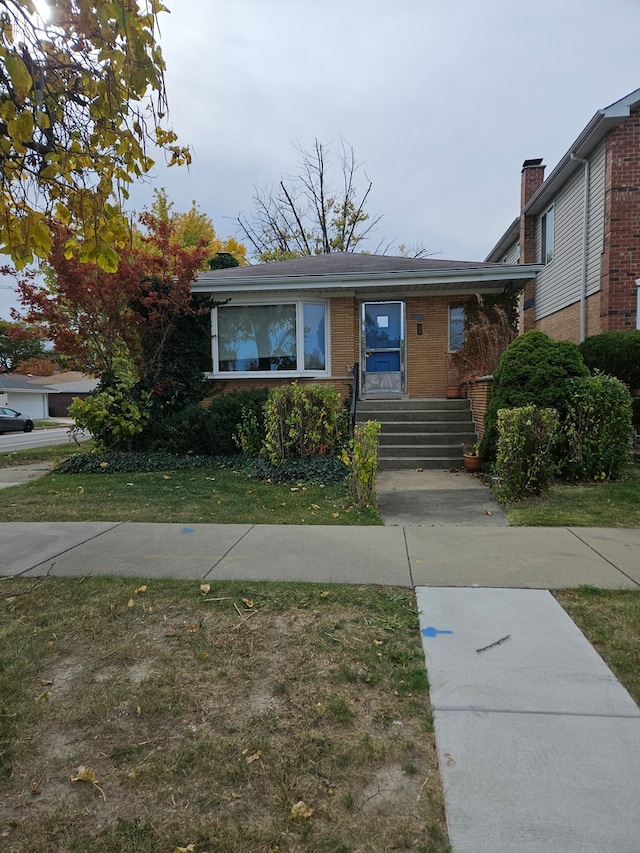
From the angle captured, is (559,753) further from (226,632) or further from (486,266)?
(486,266)

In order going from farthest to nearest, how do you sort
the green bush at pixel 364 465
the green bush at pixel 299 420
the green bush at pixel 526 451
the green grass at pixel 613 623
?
the green bush at pixel 299 420 → the green bush at pixel 526 451 → the green bush at pixel 364 465 → the green grass at pixel 613 623

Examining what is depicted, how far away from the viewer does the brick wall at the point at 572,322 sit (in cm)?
1226

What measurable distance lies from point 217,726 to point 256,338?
10.9 m

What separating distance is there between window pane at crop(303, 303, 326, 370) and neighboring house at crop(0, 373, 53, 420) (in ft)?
115

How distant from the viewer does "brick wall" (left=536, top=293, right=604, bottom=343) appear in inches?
483

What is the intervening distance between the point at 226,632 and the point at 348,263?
11826 millimetres

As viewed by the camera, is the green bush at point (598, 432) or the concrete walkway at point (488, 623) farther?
the green bush at point (598, 432)

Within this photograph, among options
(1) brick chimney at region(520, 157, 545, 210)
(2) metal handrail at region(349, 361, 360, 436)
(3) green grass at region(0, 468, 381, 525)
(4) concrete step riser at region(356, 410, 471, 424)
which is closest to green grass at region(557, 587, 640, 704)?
(3) green grass at region(0, 468, 381, 525)

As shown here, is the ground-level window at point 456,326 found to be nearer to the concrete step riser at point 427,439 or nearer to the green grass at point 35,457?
the concrete step riser at point 427,439

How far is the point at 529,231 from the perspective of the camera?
1658 cm

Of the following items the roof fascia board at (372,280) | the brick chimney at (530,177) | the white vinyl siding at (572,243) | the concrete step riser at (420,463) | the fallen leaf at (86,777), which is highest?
the brick chimney at (530,177)

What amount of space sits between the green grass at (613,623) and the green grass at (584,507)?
197cm

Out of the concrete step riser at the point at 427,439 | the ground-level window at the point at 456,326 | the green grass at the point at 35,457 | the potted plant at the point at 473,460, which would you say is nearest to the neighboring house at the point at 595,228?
the ground-level window at the point at 456,326

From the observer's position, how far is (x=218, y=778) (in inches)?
81.9
